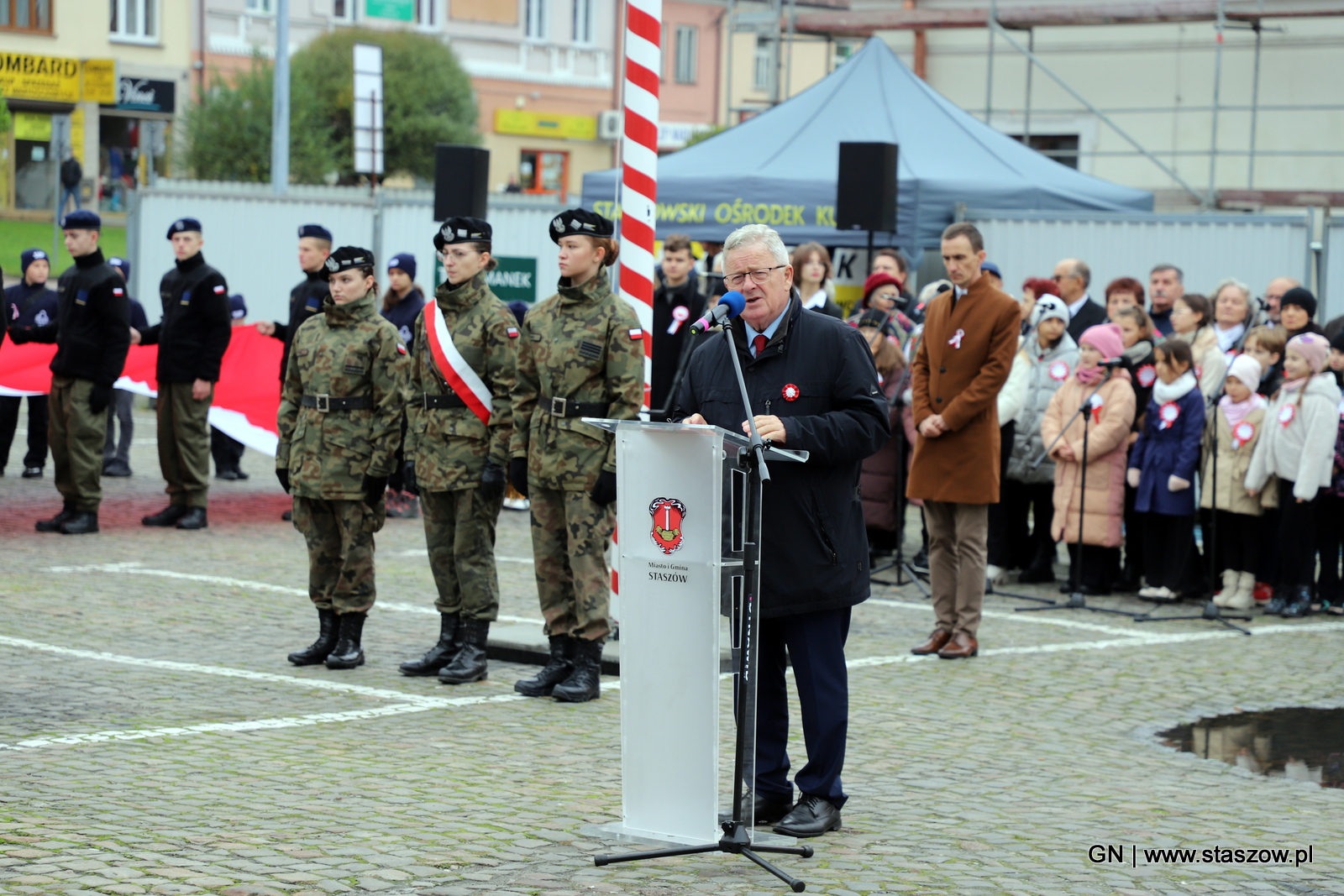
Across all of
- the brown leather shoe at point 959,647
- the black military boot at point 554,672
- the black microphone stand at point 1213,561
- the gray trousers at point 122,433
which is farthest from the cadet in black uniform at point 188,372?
the black microphone stand at point 1213,561

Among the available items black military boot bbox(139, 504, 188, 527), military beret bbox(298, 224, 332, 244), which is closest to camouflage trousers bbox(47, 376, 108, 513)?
black military boot bbox(139, 504, 188, 527)

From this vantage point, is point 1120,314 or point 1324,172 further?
point 1324,172

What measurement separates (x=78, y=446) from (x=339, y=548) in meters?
4.69

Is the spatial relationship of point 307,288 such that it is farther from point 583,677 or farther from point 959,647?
point 959,647

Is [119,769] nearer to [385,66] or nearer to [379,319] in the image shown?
[379,319]

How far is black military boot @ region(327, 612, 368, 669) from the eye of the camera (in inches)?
335

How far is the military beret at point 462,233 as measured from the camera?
8102 mm

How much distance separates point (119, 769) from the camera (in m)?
6.44

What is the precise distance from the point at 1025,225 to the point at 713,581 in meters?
14.1

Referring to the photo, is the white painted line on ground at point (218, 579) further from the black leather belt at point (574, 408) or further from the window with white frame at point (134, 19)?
the window with white frame at point (134, 19)

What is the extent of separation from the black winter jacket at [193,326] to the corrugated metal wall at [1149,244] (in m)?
8.12

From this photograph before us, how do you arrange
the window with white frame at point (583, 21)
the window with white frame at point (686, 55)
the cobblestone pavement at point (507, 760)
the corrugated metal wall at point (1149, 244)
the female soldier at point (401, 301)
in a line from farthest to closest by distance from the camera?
1. the window with white frame at point (686, 55)
2. the window with white frame at point (583, 21)
3. the corrugated metal wall at point (1149, 244)
4. the female soldier at point (401, 301)
5. the cobblestone pavement at point (507, 760)

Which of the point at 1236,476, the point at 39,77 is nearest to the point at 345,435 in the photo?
the point at 1236,476

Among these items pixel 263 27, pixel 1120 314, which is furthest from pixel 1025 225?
pixel 263 27
